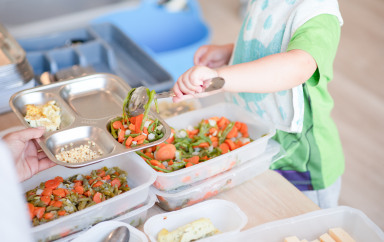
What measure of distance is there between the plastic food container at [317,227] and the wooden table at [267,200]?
0.13 ft

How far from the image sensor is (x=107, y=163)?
1081mm

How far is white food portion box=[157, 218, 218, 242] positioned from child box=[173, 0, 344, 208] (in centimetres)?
27

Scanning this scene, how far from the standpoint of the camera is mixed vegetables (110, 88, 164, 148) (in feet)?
3.28

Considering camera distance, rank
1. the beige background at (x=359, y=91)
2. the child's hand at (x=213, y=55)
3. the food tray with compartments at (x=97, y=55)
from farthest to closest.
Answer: the beige background at (x=359, y=91) < the food tray with compartments at (x=97, y=55) < the child's hand at (x=213, y=55)

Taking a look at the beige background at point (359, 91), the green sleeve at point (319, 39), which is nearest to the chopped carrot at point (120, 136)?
the green sleeve at point (319, 39)

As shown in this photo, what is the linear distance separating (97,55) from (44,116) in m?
0.89

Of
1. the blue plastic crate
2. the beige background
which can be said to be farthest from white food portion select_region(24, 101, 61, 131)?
the beige background

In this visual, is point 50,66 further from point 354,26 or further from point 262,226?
point 354,26

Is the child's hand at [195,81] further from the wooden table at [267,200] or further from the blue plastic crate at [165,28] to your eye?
the blue plastic crate at [165,28]

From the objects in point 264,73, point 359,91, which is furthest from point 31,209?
point 359,91

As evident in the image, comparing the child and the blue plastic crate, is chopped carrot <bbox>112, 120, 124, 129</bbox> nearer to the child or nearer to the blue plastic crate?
the child

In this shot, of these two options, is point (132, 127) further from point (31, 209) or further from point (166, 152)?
point (31, 209)

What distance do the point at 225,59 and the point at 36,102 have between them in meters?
0.58

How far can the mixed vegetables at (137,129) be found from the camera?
1.00 meters
